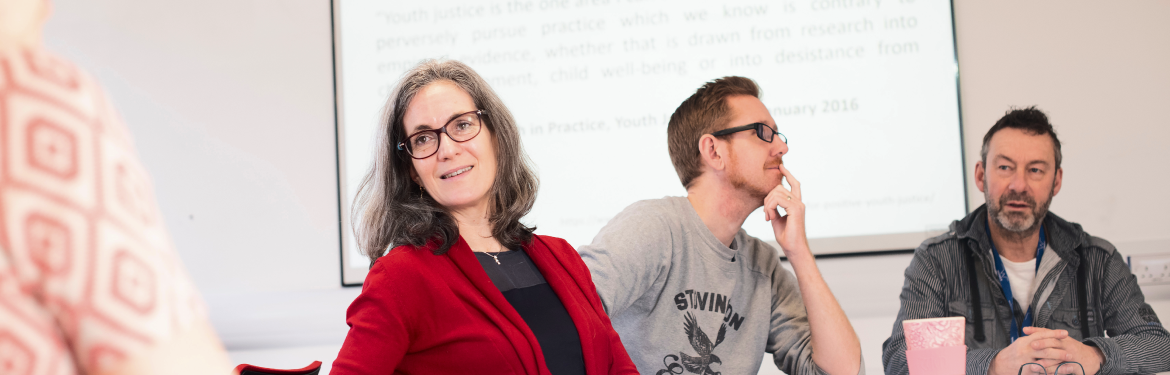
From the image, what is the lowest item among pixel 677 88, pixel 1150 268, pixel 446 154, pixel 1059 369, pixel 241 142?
pixel 1059 369

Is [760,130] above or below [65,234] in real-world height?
above

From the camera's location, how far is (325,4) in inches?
116

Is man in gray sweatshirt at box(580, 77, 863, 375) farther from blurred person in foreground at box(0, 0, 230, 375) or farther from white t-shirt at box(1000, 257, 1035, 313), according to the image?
blurred person in foreground at box(0, 0, 230, 375)

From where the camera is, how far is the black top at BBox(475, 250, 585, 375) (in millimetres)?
1126

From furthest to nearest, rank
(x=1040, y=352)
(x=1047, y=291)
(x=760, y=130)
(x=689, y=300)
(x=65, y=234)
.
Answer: (x=1047, y=291) < (x=760, y=130) < (x=689, y=300) < (x=1040, y=352) < (x=65, y=234)

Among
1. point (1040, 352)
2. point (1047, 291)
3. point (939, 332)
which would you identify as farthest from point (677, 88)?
point (939, 332)

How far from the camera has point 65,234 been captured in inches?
10.2

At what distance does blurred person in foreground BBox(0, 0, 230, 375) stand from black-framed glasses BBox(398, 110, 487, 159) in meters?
0.90

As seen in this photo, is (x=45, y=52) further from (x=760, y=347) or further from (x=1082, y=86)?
(x=1082, y=86)

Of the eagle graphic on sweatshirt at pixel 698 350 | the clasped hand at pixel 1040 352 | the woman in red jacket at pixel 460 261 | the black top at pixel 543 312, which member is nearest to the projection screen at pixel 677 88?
the clasped hand at pixel 1040 352

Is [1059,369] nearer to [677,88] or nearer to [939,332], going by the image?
[939,332]

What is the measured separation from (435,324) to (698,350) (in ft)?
2.47

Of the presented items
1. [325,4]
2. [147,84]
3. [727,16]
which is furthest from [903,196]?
[147,84]

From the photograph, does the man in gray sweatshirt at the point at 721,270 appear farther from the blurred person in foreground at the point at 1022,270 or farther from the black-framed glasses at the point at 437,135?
the black-framed glasses at the point at 437,135
